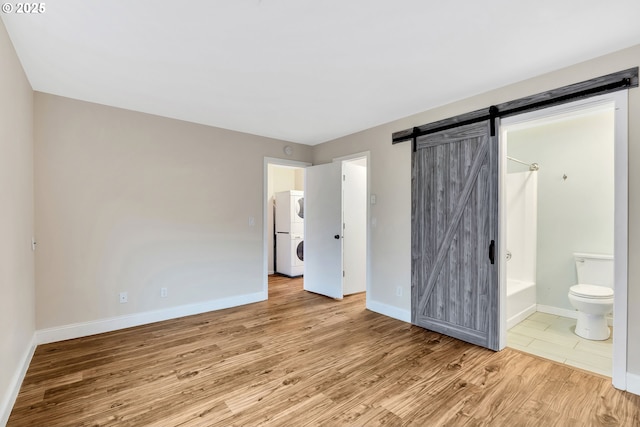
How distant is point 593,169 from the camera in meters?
3.44

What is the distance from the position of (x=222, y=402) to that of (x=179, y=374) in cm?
58

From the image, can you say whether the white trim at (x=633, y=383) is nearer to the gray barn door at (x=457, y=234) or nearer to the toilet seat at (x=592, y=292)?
the gray barn door at (x=457, y=234)

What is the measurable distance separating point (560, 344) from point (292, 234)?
4.39 meters

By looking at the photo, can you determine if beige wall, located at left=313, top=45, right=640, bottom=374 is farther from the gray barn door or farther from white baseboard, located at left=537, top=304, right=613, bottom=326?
white baseboard, located at left=537, top=304, right=613, bottom=326

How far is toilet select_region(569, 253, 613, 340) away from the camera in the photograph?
115 inches

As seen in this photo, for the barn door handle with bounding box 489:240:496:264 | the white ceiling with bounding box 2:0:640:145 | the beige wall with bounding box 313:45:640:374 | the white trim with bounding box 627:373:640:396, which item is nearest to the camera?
the white ceiling with bounding box 2:0:640:145

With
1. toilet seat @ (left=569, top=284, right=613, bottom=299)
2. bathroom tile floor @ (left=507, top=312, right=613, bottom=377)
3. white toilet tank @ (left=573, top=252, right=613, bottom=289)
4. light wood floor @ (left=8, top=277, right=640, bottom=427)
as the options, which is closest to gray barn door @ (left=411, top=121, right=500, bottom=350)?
light wood floor @ (left=8, top=277, right=640, bottom=427)

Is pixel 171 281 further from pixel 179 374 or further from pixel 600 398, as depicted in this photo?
pixel 600 398

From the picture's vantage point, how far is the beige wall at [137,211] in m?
2.90

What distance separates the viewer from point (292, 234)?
6.05 meters

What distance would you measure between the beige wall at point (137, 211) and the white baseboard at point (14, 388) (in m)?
0.48

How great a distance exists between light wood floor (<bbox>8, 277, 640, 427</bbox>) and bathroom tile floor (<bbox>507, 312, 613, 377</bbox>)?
0.76ft

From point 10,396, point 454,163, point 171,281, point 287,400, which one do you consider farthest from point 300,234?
point 10,396

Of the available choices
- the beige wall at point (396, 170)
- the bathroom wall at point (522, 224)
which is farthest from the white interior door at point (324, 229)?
the bathroom wall at point (522, 224)
